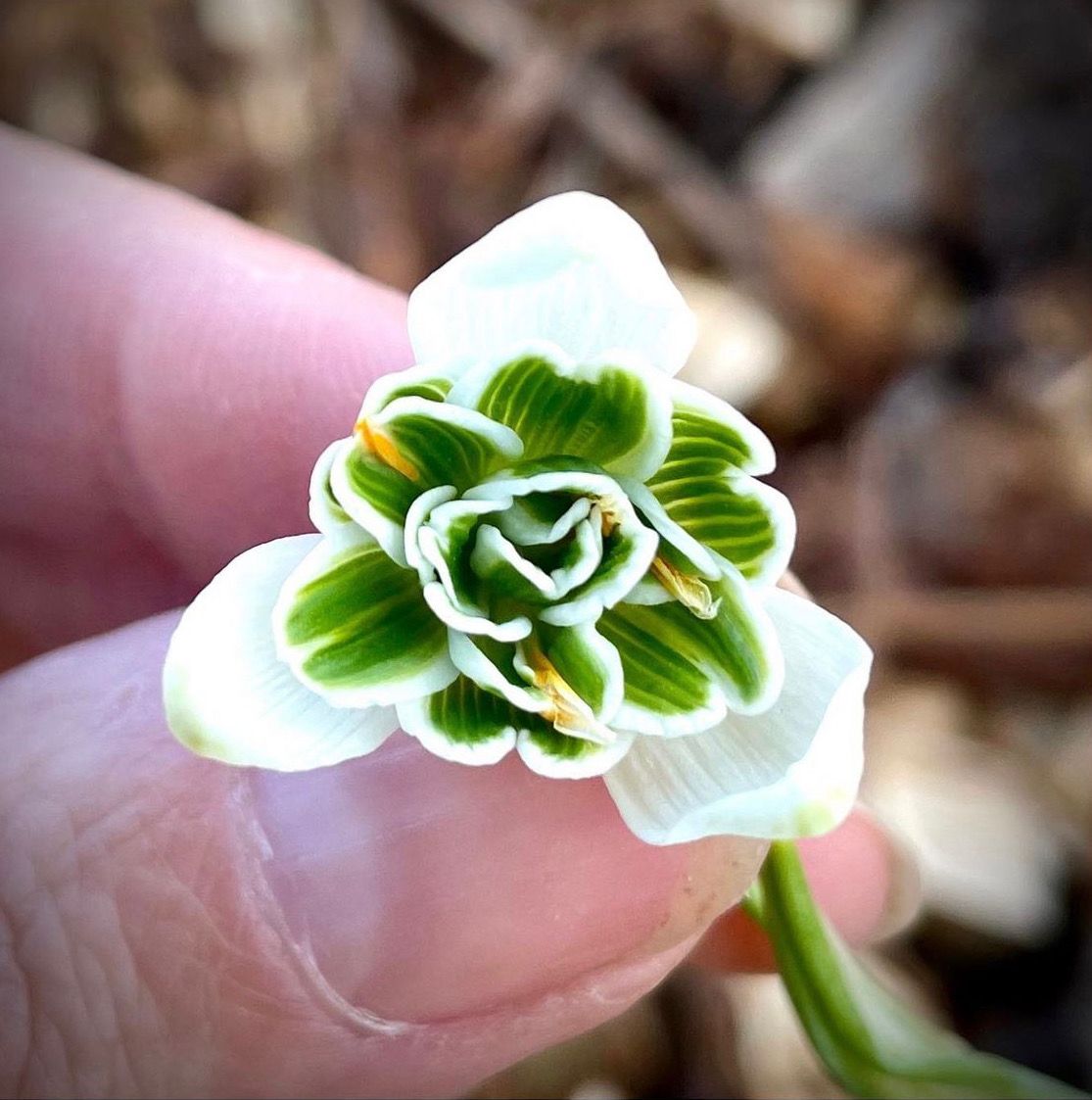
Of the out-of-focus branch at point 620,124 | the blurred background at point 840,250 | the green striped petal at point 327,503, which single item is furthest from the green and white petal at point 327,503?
the out-of-focus branch at point 620,124

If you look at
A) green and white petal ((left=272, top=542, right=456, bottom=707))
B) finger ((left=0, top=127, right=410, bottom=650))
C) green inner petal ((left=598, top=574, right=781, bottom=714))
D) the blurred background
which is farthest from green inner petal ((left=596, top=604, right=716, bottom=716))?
the blurred background

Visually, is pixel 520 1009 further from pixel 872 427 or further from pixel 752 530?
pixel 872 427

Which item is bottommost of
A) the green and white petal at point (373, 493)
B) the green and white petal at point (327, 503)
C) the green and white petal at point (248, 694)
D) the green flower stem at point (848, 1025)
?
the green flower stem at point (848, 1025)

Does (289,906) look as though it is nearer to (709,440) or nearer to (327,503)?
(327,503)

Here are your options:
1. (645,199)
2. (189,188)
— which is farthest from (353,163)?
(645,199)

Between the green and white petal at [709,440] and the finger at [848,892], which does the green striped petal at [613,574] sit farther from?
the finger at [848,892]

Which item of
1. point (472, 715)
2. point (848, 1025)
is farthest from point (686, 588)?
point (848, 1025)
